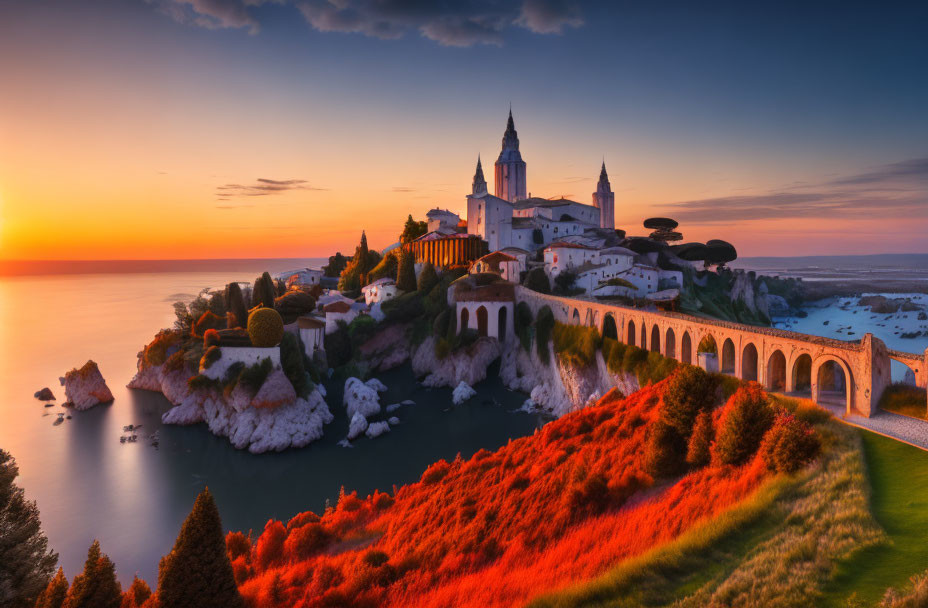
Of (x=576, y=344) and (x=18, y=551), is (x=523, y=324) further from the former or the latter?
(x=18, y=551)

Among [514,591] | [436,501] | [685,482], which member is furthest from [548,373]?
[514,591]

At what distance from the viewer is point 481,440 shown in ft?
106

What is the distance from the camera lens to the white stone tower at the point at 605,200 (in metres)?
97.4

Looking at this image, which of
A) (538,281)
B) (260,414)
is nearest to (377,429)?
(260,414)

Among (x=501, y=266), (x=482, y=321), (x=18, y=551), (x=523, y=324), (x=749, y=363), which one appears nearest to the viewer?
(x=18, y=551)

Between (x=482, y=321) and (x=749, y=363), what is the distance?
97.9ft

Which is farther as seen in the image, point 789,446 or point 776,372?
point 776,372

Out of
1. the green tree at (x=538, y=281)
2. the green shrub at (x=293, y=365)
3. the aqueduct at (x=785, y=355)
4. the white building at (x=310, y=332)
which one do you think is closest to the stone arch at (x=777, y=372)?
the aqueduct at (x=785, y=355)

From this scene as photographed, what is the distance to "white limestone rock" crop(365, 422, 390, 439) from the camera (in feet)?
109

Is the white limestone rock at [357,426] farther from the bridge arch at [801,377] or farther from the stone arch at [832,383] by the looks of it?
the stone arch at [832,383]

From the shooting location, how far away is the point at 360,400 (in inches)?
1475

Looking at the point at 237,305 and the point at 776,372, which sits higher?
the point at 237,305

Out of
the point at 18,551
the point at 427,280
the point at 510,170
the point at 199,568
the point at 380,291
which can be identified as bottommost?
the point at 18,551

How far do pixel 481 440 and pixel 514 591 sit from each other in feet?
73.9
